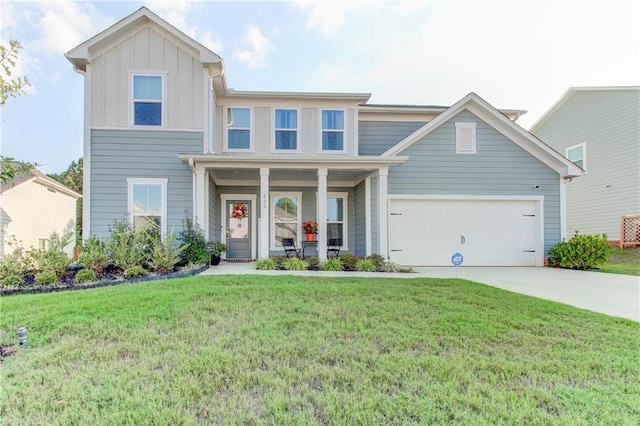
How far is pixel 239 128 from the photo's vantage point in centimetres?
1077

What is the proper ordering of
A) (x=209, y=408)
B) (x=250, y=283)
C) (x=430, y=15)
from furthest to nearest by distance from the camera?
(x=430, y=15) < (x=250, y=283) < (x=209, y=408)

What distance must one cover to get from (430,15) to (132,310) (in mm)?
8923

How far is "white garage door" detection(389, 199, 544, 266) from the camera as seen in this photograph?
404 inches

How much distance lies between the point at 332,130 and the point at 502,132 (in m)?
5.08

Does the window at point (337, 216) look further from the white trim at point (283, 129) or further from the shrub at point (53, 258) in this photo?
the shrub at point (53, 258)

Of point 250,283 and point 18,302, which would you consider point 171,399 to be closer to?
point 250,283

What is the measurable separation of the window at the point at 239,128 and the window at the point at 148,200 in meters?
2.49

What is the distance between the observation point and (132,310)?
14.0 ft

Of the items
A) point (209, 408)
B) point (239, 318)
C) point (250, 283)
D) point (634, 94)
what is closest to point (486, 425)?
point (209, 408)

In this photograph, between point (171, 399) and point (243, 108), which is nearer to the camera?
point (171, 399)

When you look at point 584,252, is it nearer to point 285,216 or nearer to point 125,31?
point 285,216

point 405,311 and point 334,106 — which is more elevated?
point 334,106

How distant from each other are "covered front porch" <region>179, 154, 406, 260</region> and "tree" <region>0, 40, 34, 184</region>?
19.0 ft

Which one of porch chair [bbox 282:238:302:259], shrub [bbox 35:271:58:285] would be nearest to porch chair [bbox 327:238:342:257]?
porch chair [bbox 282:238:302:259]
